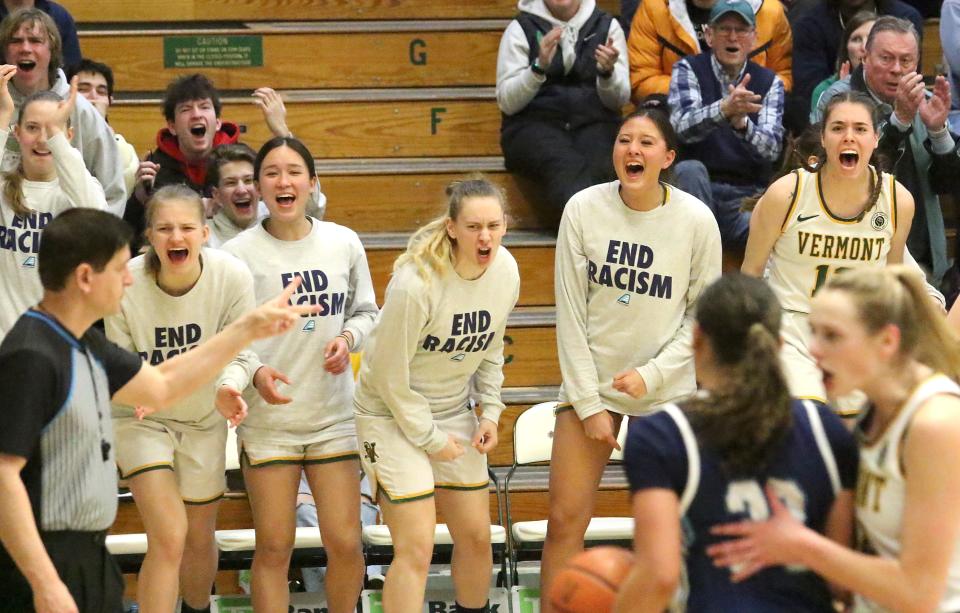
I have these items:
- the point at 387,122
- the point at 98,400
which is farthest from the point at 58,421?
the point at 387,122

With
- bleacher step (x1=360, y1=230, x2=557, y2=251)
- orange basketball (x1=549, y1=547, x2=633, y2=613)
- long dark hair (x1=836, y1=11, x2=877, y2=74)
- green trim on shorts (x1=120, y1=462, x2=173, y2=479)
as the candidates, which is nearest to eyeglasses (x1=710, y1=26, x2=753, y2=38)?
long dark hair (x1=836, y1=11, x2=877, y2=74)

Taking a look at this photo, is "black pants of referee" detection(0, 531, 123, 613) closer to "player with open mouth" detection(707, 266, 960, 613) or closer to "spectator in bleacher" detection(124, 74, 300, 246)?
"player with open mouth" detection(707, 266, 960, 613)

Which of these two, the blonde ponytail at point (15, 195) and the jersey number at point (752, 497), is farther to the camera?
the blonde ponytail at point (15, 195)

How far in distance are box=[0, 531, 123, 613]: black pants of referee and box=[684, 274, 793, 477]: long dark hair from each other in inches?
63.1

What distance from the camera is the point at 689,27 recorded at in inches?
290

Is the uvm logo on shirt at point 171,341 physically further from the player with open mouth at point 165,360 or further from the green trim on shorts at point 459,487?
the green trim on shorts at point 459,487

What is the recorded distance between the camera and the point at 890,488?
2947 millimetres

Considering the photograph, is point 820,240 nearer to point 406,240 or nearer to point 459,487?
point 459,487

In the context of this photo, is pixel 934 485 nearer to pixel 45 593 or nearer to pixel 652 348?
pixel 45 593

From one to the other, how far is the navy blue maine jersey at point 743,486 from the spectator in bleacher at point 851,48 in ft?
14.3

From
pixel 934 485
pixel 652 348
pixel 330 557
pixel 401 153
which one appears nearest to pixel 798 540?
pixel 934 485

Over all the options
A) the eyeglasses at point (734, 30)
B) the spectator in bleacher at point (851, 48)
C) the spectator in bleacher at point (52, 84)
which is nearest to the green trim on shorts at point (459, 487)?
the spectator in bleacher at point (52, 84)

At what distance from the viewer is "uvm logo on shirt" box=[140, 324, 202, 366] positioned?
496 centimetres

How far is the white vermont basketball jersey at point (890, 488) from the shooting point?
115 inches
